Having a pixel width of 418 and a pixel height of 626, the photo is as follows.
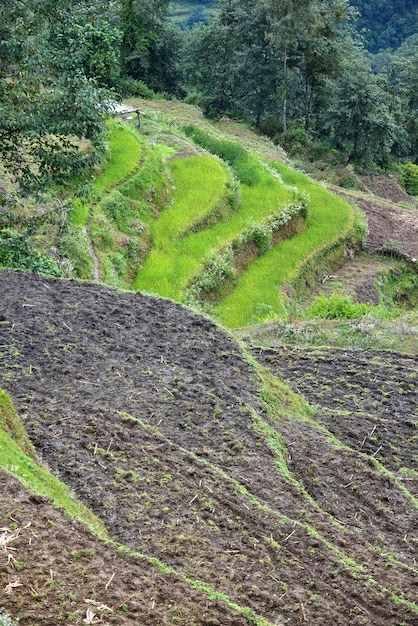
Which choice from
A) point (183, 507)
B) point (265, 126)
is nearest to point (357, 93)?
point (265, 126)

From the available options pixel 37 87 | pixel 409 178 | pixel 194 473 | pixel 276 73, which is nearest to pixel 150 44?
pixel 276 73

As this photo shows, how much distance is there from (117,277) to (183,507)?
45.7 ft

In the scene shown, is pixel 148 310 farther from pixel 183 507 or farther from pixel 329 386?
pixel 183 507

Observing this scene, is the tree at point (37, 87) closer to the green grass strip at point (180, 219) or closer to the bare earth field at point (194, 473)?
the bare earth field at point (194, 473)

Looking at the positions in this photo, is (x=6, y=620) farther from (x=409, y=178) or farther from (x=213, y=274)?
(x=409, y=178)

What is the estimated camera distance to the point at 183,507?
7.85 m

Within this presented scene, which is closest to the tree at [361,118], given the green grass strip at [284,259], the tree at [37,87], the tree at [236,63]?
the tree at [236,63]

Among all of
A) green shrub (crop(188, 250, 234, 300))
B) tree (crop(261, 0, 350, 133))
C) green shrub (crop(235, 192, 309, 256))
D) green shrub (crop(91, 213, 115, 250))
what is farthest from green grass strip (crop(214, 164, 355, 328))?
tree (crop(261, 0, 350, 133))

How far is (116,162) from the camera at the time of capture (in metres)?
27.1

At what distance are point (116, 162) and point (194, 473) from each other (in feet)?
66.7

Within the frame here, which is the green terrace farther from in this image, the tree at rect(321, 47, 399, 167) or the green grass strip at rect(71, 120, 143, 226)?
the tree at rect(321, 47, 399, 167)

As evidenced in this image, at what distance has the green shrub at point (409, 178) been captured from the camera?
157ft

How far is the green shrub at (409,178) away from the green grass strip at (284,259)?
666 inches

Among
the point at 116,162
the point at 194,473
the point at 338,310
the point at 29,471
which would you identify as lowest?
the point at 116,162
